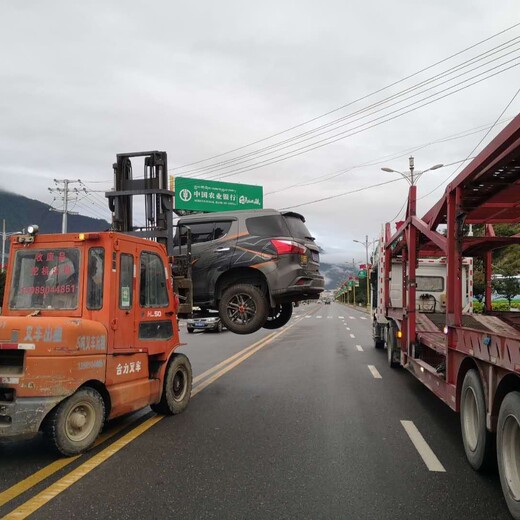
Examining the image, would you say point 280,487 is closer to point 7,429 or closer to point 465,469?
point 465,469

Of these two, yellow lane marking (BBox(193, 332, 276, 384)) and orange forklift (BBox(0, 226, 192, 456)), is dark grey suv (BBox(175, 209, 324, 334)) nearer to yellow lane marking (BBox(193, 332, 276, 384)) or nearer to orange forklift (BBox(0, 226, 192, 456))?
orange forklift (BBox(0, 226, 192, 456))

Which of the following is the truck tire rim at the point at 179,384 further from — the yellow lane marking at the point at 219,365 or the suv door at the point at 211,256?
the yellow lane marking at the point at 219,365

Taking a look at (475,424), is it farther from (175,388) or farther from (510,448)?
(175,388)

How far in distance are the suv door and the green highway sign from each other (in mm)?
19833

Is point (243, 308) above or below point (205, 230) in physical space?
below

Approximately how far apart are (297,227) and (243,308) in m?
1.63

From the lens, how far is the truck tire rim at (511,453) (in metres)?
3.69

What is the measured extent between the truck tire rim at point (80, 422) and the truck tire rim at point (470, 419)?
380cm

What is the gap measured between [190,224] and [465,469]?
5415 millimetres

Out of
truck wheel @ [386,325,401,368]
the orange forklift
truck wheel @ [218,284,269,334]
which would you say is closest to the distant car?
truck wheel @ [386,325,401,368]

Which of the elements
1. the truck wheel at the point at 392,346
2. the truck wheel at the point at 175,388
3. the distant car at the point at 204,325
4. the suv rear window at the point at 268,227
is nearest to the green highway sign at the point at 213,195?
the distant car at the point at 204,325

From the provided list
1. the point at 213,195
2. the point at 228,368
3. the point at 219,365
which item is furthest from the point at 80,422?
the point at 213,195

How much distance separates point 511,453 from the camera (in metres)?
3.82

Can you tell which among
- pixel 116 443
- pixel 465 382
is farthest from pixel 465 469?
pixel 116 443
